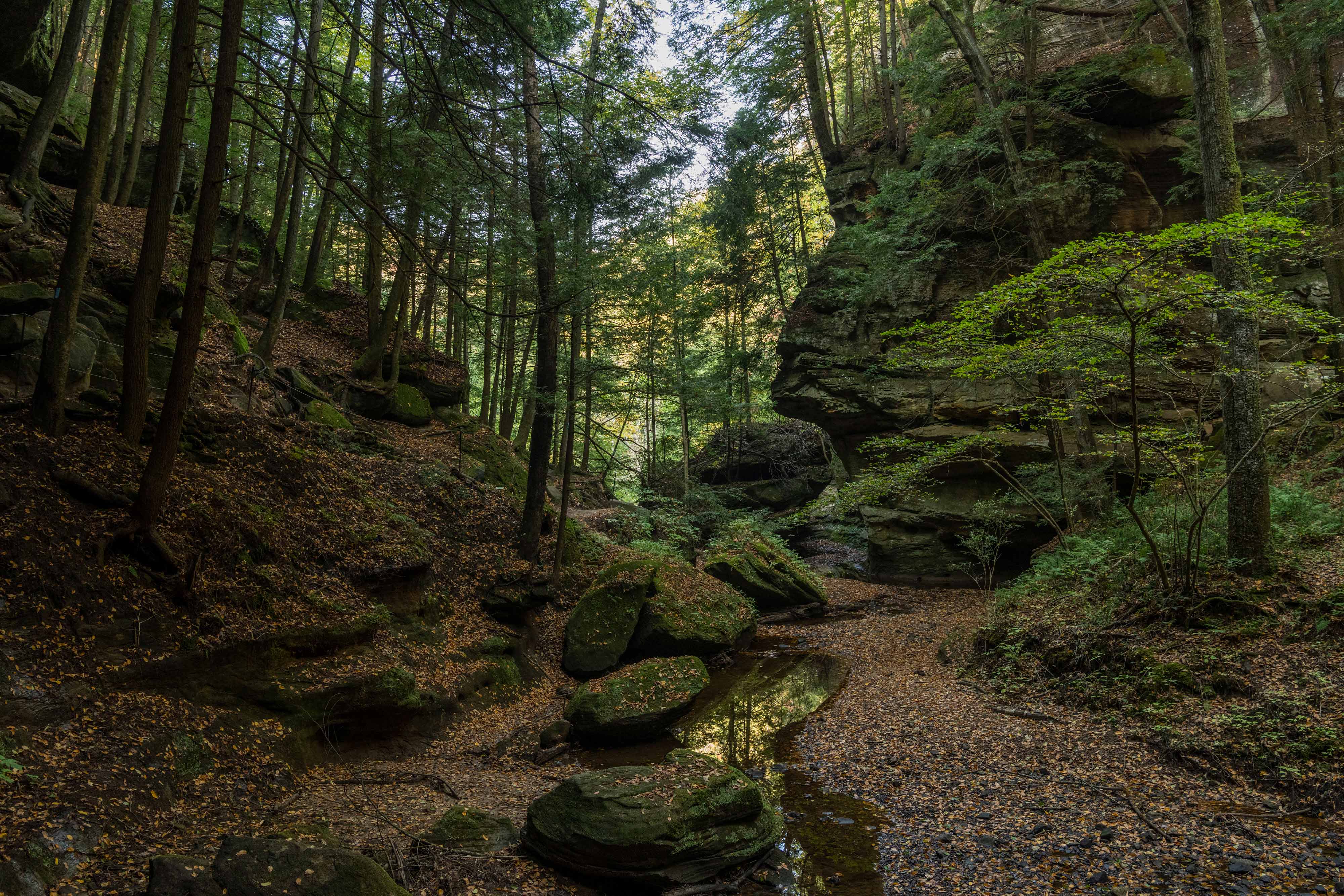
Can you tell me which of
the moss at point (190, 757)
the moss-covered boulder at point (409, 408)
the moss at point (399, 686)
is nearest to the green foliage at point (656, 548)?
the moss-covered boulder at point (409, 408)

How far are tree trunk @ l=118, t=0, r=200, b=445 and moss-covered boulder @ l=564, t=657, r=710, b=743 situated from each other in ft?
20.5

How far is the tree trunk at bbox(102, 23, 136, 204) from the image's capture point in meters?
12.6

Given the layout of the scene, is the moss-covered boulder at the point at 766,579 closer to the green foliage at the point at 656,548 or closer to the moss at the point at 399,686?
the green foliage at the point at 656,548

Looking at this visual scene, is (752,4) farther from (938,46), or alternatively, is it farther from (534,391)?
(534,391)

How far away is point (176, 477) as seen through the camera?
7059mm

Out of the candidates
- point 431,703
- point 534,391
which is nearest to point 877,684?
point 431,703

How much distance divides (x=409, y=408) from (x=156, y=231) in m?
8.39

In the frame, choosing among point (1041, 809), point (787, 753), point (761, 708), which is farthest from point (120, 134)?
point (1041, 809)

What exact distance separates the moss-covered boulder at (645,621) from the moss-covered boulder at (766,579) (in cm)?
267

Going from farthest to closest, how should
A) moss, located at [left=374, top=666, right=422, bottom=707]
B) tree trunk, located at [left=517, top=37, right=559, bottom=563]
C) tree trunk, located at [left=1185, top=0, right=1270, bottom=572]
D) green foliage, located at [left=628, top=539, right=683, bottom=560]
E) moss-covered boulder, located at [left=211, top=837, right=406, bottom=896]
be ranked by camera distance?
green foliage, located at [left=628, top=539, right=683, bottom=560] → tree trunk, located at [left=517, top=37, right=559, bottom=563] → tree trunk, located at [left=1185, top=0, right=1270, bottom=572] → moss, located at [left=374, top=666, right=422, bottom=707] → moss-covered boulder, located at [left=211, top=837, right=406, bottom=896]

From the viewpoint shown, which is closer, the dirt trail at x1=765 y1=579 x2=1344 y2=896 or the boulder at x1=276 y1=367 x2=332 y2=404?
the dirt trail at x1=765 y1=579 x2=1344 y2=896

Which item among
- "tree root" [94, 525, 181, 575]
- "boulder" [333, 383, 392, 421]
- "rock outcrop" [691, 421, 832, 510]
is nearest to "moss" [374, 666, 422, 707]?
"tree root" [94, 525, 181, 575]

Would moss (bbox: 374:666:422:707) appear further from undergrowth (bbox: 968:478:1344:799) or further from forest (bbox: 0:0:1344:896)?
Result: undergrowth (bbox: 968:478:1344:799)

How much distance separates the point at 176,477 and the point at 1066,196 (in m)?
19.2
